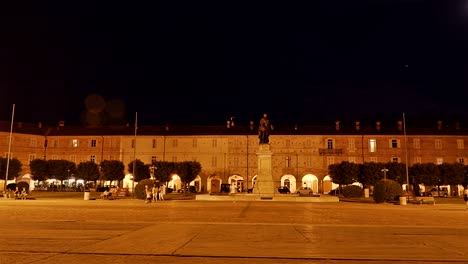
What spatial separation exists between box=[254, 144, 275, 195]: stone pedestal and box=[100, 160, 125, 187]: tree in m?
35.5

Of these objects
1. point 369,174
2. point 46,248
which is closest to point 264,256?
point 46,248

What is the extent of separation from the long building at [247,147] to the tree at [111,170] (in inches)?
133

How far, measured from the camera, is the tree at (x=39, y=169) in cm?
6456

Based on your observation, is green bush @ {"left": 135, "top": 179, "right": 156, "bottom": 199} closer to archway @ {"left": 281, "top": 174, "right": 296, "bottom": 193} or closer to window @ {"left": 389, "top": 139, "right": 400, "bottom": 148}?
archway @ {"left": 281, "top": 174, "right": 296, "bottom": 193}

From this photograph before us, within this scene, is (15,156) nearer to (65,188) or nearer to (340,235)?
(65,188)

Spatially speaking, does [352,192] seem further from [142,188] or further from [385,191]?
[142,188]

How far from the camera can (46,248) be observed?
30.9ft

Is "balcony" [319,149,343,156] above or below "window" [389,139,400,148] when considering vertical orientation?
below

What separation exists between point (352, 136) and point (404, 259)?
61.5 metres

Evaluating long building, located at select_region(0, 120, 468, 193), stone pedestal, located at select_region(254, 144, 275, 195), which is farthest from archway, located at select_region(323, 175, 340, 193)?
stone pedestal, located at select_region(254, 144, 275, 195)

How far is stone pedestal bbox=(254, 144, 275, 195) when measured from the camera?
36.7 meters

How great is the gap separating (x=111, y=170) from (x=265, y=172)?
1426 inches

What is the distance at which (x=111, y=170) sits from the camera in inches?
2576

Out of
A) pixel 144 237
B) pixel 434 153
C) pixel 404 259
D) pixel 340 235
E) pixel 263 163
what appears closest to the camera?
pixel 404 259
